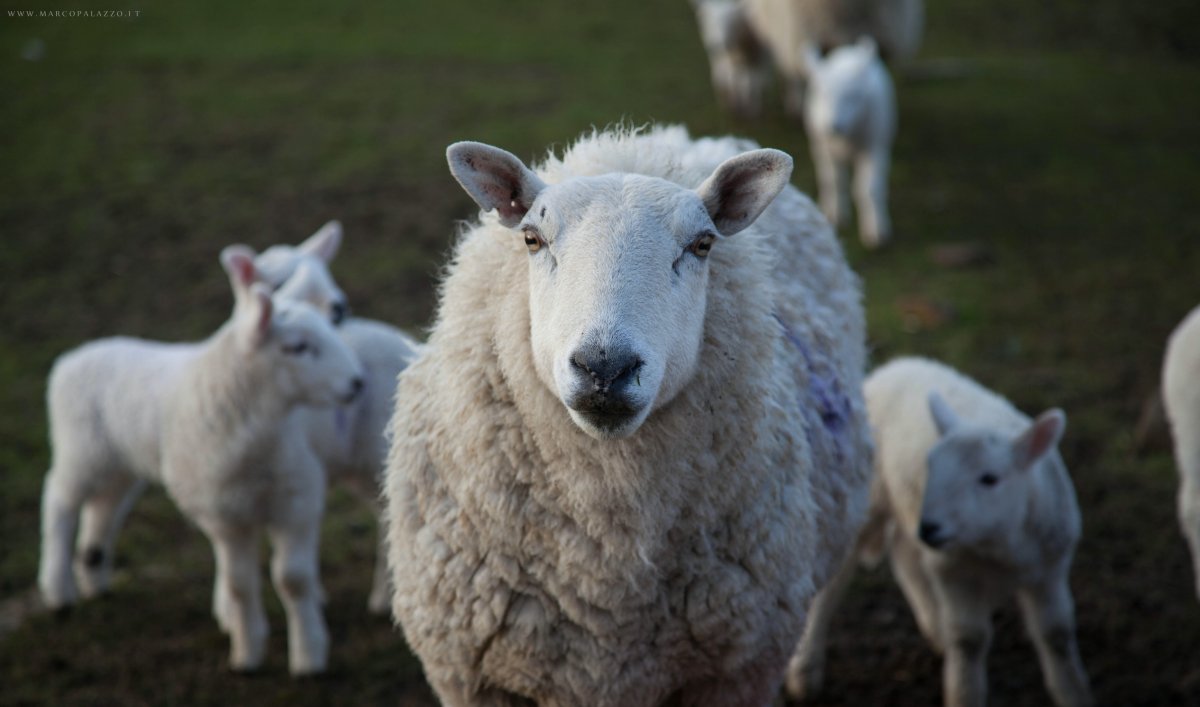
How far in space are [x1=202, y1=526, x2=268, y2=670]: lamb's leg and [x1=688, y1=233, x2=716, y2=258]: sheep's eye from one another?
2.96 m

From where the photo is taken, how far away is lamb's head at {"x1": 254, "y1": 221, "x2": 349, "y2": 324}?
224 inches

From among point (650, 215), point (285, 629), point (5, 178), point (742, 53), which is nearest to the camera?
point (650, 215)

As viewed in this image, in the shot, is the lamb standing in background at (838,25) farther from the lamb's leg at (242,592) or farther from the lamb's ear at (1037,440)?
the lamb's leg at (242,592)

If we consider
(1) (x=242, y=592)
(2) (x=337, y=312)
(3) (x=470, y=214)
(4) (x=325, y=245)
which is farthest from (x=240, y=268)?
(3) (x=470, y=214)

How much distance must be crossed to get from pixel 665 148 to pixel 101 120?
1021 centimetres

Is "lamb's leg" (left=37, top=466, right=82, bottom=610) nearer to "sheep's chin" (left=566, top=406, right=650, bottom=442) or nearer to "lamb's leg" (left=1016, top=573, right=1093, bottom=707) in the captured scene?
"sheep's chin" (left=566, top=406, right=650, bottom=442)

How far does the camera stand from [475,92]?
12820 millimetres

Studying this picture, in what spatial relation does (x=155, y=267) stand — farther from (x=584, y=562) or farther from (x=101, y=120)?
(x=584, y=562)

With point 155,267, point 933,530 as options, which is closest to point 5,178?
point 155,267

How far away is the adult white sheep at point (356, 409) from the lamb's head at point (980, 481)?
96.2 inches

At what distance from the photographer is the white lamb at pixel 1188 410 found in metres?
4.55

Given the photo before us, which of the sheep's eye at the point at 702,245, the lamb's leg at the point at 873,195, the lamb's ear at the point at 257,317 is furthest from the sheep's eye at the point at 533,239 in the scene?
the lamb's leg at the point at 873,195

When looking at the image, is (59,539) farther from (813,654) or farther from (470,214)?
(470,214)

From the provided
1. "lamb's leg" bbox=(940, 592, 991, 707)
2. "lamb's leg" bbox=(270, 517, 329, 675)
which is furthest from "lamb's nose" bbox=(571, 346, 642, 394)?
"lamb's leg" bbox=(270, 517, 329, 675)
